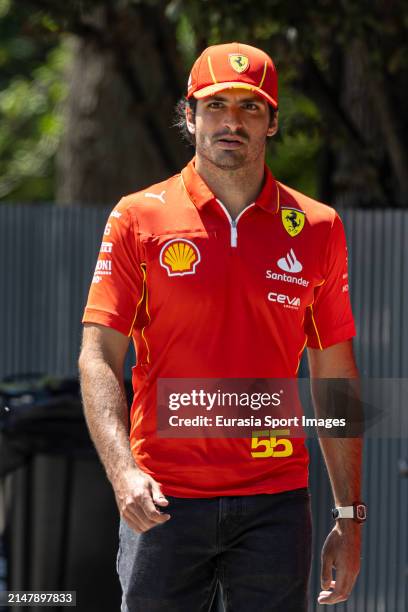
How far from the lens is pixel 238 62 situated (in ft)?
11.0

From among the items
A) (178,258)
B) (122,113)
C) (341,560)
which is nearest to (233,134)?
(178,258)

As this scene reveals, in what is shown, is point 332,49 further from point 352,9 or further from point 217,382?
point 217,382

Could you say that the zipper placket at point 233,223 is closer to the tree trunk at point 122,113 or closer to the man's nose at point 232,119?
the man's nose at point 232,119

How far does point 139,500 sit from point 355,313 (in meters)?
3.61

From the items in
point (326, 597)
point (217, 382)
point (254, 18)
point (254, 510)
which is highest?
point (254, 18)

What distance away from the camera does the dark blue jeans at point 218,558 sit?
3086 millimetres

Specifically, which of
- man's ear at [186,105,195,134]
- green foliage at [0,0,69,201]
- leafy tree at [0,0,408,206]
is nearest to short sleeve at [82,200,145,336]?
man's ear at [186,105,195,134]

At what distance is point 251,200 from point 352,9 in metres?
3.71

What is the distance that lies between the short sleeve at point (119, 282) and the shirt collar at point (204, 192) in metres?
0.21

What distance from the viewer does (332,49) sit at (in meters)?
8.37

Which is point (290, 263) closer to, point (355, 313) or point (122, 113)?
point (355, 313)

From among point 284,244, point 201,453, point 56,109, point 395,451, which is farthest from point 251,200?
point 56,109

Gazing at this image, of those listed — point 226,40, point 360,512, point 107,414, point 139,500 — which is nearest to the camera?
point 139,500

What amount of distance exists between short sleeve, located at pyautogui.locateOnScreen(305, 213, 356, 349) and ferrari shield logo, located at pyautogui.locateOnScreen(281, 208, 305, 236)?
0.10 metres
